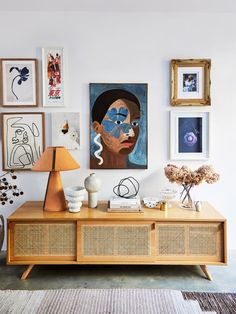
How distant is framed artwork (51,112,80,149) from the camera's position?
2.81 m

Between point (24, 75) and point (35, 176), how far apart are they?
95cm

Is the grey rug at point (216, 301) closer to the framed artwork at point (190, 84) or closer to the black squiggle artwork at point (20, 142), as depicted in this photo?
the framed artwork at point (190, 84)

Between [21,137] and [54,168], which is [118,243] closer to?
[54,168]

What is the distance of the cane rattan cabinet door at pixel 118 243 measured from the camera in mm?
2324

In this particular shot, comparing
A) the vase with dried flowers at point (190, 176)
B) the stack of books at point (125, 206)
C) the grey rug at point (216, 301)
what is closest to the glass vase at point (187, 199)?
the vase with dried flowers at point (190, 176)

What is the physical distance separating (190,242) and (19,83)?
6.73 ft

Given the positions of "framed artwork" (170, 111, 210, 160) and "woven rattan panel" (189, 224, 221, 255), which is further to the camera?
"framed artwork" (170, 111, 210, 160)

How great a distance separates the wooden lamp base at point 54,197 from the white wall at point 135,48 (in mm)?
454

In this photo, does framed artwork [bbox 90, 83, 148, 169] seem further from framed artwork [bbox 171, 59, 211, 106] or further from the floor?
the floor

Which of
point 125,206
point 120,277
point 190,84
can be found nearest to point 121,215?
point 125,206

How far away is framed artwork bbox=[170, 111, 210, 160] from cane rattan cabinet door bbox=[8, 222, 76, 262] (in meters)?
1.21

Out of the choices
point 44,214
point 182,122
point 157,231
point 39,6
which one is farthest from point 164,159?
point 39,6

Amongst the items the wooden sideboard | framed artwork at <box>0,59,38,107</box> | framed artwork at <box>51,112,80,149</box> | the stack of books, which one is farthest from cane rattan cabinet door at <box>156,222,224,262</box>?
framed artwork at <box>0,59,38,107</box>

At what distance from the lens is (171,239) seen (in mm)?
2336
